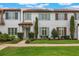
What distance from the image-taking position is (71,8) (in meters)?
31.6

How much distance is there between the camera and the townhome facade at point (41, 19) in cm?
3161

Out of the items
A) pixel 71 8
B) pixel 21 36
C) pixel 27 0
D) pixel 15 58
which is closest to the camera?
pixel 15 58

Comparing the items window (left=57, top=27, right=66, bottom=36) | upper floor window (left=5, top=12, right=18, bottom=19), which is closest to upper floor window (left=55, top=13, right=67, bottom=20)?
window (left=57, top=27, right=66, bottom=36)

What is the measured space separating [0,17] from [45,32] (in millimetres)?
5276

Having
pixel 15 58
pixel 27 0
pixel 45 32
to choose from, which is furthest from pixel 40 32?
pixel 15 58

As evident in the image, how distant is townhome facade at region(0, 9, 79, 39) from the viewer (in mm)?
31609

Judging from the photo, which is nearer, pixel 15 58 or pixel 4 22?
pixel 15 58

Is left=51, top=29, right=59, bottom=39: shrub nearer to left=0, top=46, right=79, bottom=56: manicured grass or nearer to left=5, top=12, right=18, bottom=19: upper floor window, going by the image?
left=5, top=12, right=18, bottom=19: upper floor window

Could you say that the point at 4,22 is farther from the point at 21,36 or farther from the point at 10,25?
the point at 21,36

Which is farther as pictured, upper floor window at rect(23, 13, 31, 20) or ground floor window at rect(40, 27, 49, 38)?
upper floor window at rect(23, 13, 31, 20)

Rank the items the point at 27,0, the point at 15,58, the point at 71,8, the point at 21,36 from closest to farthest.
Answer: the point at 15,58, the point at 27,0, the point at 21,36, the point at 71,8

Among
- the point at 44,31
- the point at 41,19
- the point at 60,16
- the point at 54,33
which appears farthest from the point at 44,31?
the point at 60,16

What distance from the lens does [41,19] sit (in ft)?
107

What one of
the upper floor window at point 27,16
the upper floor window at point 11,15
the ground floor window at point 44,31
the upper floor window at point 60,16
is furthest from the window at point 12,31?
the upper floor window at point 60,16
